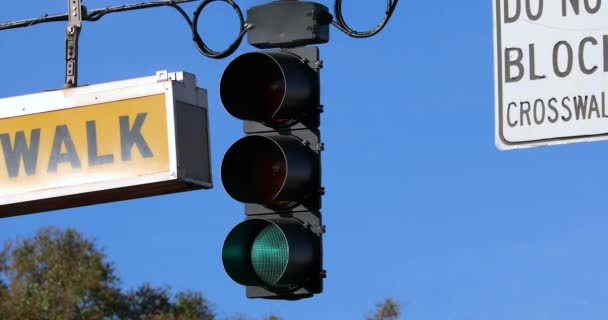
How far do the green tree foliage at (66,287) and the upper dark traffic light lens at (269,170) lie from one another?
45.0m

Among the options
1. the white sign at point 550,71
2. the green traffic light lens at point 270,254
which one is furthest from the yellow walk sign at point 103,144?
the white sign at point 550,71

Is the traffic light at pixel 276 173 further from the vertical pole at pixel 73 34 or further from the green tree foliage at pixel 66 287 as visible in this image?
the green tree foliage at pixel 66 287

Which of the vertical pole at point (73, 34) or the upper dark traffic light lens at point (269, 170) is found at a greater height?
the vertical pole at point (73, 34)

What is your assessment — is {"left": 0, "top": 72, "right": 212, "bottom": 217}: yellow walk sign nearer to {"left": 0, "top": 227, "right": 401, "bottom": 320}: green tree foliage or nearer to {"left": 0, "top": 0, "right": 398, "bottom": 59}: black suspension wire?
{"left": 0, "top": 0, "right": 398, "bottom": 59}: black suspension wire

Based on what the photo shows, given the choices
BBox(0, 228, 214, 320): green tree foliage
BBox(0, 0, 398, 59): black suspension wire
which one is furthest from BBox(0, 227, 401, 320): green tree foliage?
BBox(0, 0, 398, 59): black suspension wire

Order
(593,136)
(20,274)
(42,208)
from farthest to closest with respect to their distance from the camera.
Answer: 1. (20,274)
2. (42,208)
3. (593,136)

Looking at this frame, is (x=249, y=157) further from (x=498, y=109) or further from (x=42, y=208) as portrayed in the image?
(x=498, y=109)

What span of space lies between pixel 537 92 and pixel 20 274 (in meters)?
49.5

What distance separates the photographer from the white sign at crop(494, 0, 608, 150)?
5137mm

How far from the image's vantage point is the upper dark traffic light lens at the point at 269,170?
7246 millimetres

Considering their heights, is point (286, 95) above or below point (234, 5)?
below

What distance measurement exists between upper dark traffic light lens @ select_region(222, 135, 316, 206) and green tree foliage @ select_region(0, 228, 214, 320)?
45.0 meters

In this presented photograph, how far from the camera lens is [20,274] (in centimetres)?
5356

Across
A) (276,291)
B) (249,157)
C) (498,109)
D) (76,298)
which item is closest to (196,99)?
(249,157)
